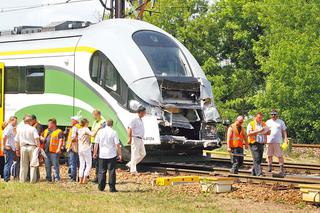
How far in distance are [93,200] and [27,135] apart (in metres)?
3.56

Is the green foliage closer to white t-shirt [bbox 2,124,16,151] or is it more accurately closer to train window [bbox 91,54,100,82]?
train window [bbox 91,54,100,82]

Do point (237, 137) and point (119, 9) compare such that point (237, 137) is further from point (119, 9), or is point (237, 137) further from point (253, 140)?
point (119, 9)

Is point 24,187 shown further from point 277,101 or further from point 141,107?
point 277,101

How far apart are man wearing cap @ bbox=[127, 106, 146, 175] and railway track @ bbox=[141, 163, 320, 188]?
1.13 metres

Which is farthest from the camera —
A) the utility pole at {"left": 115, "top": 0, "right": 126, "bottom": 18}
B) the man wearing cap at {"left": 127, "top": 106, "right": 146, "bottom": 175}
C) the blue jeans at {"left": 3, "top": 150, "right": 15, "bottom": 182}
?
the utility pole at {"left": 115, "top": 0, "right": 126, "bottom": 18}

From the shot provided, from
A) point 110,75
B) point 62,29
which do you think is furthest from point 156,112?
point 62,29

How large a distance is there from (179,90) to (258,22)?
23.5m

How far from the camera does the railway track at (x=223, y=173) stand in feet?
50.8

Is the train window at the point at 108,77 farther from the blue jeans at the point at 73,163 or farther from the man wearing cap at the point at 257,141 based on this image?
the man wearing cap at the point at 257,141

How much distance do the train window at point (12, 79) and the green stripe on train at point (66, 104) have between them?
837 millimetres

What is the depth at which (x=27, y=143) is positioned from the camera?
16047 millimetres

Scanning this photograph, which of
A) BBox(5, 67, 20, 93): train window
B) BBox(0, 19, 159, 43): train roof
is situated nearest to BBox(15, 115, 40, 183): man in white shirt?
BBox(0, 19, 159, 43): train roof

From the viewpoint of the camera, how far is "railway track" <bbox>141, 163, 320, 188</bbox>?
15486 millimetres

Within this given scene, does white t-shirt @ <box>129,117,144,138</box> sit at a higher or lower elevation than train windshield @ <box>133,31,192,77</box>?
lower
